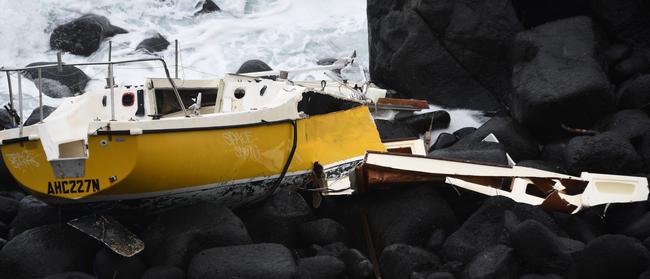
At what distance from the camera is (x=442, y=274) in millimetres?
5824

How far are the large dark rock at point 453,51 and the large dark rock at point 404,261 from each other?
20.2 feet

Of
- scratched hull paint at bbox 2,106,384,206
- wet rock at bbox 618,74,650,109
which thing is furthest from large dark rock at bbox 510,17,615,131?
scratched hull paint at bbox 2,106,384,206

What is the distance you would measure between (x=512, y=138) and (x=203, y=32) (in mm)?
9600

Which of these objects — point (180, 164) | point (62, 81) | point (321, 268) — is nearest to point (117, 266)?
point (180, 164)

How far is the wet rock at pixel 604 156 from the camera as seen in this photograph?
27.6ft

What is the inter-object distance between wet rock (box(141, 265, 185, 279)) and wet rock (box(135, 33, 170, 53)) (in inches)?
406

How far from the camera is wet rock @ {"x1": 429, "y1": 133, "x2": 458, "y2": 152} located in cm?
1037

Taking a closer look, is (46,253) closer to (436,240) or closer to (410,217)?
(410,217)

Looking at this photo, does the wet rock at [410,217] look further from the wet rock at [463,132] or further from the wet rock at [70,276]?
the wet rock at [463,132]

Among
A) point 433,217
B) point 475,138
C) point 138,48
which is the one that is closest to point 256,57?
point 138,48

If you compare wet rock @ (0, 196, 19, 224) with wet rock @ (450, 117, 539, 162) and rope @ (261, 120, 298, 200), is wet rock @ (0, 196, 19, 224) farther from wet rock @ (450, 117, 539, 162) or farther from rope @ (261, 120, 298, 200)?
wet rock @ (450, 117, 539, 162)

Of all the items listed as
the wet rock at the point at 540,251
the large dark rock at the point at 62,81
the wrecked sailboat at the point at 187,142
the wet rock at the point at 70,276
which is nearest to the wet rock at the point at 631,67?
the wrecked sailboat at the point at 187,142

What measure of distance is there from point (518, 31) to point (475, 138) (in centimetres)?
251

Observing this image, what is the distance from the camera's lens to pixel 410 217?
6918 millimetres
